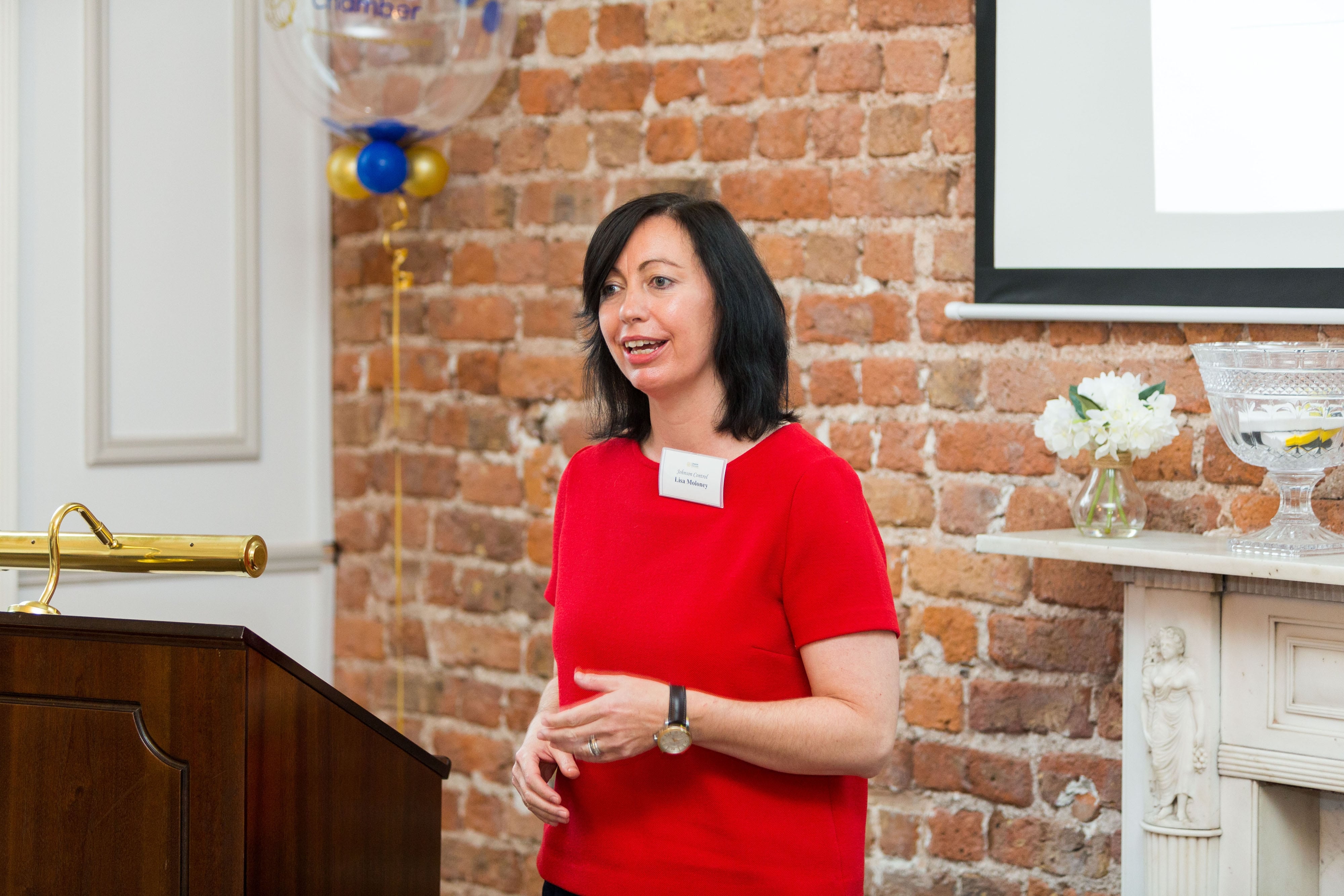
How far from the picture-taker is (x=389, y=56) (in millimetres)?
2416

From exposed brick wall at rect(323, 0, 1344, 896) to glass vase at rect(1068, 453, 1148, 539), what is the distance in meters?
0.18

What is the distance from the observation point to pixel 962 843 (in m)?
2.21

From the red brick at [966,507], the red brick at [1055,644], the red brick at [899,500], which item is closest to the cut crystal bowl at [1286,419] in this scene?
the red brick at [1055,644]

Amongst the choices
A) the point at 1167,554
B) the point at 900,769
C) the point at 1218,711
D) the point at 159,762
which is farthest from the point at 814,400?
the point at 159,762

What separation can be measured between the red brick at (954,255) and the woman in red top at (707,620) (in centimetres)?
91

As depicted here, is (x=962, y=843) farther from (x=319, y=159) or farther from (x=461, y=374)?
(x=319, y=159)

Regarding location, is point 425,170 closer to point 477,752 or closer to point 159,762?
point 477,752

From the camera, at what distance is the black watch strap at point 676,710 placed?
1.19 metres

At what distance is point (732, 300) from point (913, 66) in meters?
1.10

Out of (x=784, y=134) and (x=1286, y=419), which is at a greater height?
(x=784, y=134)

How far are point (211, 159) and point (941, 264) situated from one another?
1719mm

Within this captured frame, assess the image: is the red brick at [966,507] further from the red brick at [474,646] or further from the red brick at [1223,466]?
the red brick at [474,646]

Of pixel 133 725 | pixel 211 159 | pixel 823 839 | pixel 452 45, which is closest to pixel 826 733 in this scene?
pixel 823 839

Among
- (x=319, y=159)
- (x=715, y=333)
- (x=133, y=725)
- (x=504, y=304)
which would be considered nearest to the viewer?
(x=133, y=725)
